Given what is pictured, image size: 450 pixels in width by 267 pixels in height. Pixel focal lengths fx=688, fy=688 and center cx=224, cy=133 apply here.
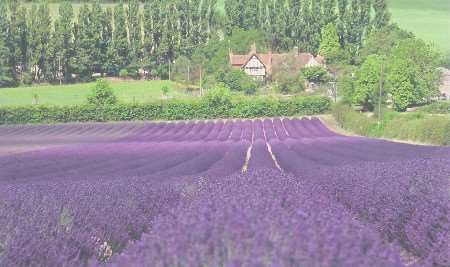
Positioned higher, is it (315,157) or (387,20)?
(387,20)

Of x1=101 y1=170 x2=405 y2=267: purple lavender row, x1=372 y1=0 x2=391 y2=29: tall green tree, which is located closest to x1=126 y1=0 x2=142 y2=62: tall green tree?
x1=372 y1=0 x2=391 y2=29: tall green tree

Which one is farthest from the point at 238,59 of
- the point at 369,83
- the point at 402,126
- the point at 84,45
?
the point at 402,126

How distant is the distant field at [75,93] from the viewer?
209 feet

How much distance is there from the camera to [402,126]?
33219 mm

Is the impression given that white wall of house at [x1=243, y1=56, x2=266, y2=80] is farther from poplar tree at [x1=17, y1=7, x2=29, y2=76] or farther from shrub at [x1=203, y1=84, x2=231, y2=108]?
shrub at [x1=203, y1=84, x2=231, y2=108]

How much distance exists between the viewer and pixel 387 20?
294 ft

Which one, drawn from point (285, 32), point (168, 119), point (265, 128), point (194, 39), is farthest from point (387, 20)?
point (265, 128)

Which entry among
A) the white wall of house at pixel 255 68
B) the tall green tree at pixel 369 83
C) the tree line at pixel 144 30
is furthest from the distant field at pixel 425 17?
the tall green tree at pixel 369 83

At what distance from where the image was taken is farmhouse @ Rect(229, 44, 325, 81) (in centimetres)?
7732

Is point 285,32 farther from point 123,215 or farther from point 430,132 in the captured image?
point 123,215

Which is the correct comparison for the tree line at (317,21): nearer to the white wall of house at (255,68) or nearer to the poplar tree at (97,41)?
the white wall of house at (255,68)

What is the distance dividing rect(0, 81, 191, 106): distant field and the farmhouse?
1110 cm

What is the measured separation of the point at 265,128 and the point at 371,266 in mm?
38950

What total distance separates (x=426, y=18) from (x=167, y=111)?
6236 cm
